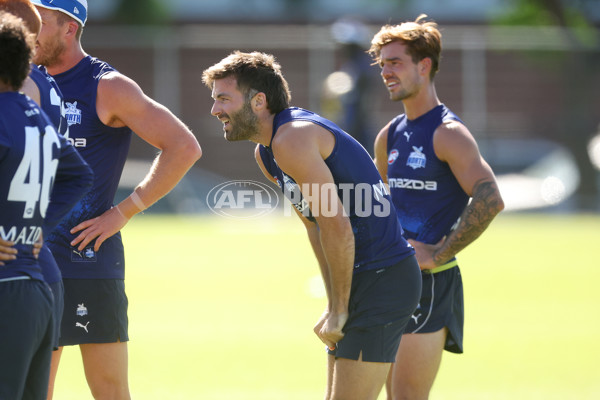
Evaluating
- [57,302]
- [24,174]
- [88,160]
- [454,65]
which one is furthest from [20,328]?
[454,65]

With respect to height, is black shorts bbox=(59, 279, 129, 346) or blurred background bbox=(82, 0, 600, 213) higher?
blurred background bbox=(82, 0, 600, 213)

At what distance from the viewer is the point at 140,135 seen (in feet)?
16.8

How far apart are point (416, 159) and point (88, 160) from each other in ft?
6.54

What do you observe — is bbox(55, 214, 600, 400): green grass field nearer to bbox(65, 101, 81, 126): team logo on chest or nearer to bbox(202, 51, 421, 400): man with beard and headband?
bbox(202, 51, 421, 400): man with beard and headband

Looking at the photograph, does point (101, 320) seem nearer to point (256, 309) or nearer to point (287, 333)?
point (287, 333)

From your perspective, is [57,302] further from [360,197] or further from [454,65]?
[454,65]

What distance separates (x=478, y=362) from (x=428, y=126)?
12.3ft

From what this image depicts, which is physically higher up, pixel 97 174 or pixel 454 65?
pixel 454 65

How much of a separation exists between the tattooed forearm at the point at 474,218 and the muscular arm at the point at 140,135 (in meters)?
1.59

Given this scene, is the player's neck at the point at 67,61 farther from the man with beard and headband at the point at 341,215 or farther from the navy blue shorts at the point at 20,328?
the navy blue shorts at the point at 20,328

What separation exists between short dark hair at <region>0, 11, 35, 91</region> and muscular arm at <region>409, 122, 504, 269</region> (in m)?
2.72

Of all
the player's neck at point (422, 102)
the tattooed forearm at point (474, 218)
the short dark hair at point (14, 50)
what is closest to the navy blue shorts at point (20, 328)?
the short dark hair at point (14, 50)

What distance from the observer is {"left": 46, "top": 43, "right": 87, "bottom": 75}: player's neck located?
5117mm

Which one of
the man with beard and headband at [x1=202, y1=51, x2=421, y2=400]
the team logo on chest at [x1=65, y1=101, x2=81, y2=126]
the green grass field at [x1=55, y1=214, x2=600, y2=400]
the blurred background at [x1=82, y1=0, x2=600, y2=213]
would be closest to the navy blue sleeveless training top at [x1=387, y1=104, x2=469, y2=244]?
the man with beard and headband at [x1=202, y1=51, x2=421, y2=400]
